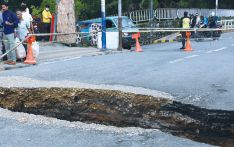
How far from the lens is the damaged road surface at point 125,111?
665cm

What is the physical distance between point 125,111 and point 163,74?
3296mm

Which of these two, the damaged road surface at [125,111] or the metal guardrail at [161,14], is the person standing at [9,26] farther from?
the metal guardrail at [161,14]

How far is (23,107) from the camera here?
841 centimetres

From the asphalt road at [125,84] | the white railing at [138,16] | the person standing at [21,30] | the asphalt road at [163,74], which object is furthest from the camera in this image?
the white railing at [138,16]

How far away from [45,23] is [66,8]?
5.58 ft

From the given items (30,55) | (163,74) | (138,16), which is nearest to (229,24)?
(138,16)

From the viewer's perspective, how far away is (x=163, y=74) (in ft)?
35.9

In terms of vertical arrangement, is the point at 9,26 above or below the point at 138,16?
below

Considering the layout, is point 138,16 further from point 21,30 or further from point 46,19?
point 21,30

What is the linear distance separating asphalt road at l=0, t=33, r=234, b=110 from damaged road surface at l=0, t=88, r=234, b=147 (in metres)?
0.47

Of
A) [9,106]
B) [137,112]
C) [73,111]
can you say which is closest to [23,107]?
[9,106]

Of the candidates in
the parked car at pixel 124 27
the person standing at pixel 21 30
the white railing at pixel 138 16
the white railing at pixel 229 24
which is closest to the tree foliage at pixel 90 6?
the white railing at pixel 138 16

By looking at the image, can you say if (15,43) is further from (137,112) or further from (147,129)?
(147,129)

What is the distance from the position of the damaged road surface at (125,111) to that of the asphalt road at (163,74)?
18.5 inches
